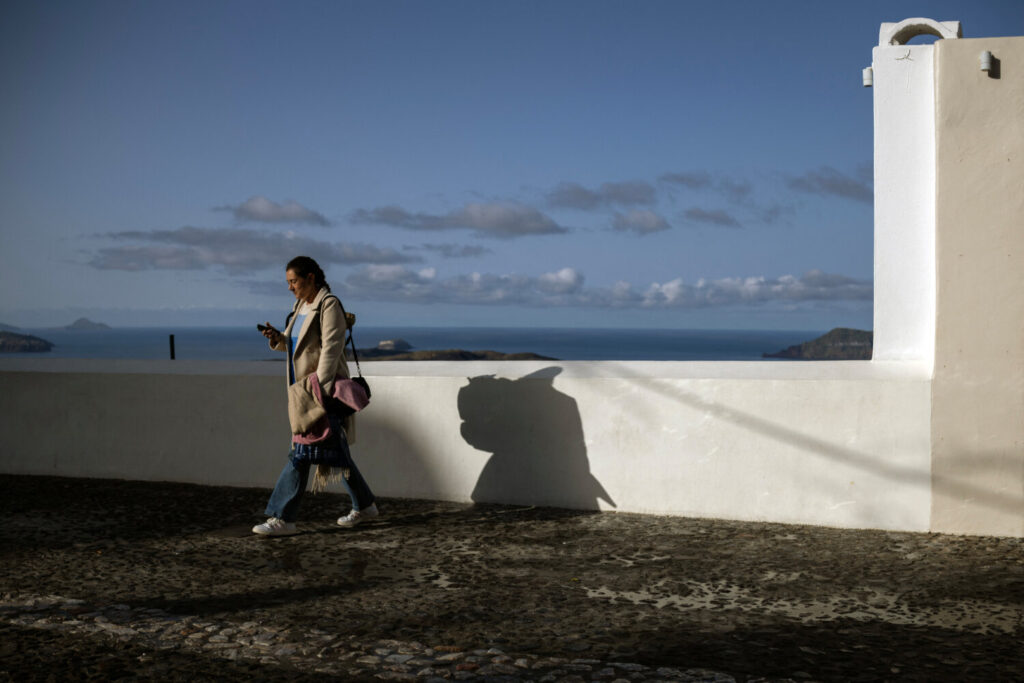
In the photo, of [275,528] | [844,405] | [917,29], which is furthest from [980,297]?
[275,528]

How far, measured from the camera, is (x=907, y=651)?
164 inches

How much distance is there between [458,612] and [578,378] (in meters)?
2.83

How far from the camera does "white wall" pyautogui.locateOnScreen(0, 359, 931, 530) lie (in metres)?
6.57

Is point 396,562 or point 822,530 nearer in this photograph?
point 396,562

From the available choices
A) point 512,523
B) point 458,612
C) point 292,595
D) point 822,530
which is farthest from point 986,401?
point 292,595

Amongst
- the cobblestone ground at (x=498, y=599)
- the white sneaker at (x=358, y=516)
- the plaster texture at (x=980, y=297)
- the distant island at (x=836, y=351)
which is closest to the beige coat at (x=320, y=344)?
the white sneaker at (x=358, y=516)

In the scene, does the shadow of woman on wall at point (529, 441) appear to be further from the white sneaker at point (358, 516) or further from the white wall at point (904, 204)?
the white wall at point (904, 204)

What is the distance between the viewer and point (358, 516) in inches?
271

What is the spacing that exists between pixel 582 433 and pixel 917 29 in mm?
4024

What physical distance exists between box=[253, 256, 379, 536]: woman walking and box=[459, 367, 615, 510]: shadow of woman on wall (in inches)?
47.5

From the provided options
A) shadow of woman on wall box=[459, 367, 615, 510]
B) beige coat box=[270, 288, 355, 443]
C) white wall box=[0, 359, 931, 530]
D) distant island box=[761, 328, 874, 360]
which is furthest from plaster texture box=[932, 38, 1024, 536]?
beige coat box=[270, 288, 355, 443]

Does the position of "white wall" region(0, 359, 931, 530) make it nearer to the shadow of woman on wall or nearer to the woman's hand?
the shadow of woman on wall

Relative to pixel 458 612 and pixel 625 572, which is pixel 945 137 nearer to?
pixel 625 572

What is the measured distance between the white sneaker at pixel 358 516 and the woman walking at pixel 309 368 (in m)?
0.33
